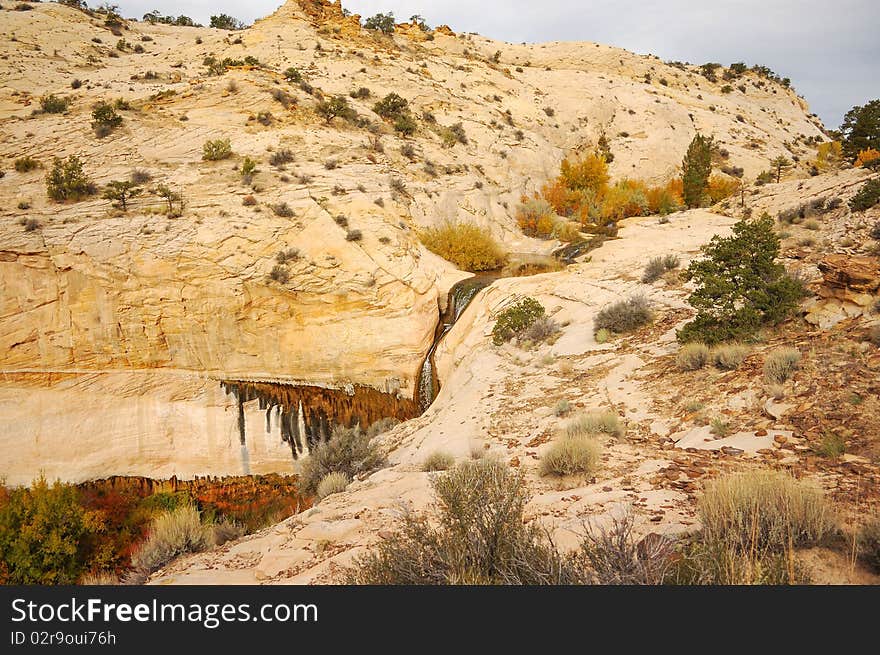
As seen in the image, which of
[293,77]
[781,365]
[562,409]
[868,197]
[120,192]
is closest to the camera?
[781,365]

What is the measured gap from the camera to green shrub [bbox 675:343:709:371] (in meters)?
7.86

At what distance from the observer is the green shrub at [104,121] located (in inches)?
689

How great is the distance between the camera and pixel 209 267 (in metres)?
13.7

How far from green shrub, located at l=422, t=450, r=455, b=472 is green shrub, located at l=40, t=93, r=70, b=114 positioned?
71.0ft

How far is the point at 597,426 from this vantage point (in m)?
6.84

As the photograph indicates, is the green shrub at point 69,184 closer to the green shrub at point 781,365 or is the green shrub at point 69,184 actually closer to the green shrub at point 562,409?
the green shrub at point 562,409

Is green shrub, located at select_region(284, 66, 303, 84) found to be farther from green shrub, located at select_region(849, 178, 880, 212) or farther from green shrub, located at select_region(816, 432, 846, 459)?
green shrub, located at select_region(816, 432, 846, 459)

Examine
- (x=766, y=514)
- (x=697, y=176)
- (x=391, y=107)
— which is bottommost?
(x=766, y=514)

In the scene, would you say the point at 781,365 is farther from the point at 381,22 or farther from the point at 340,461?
the point at 381,22

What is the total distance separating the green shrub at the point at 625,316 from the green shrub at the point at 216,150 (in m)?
14.8

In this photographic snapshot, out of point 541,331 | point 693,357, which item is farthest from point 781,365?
point 541,331

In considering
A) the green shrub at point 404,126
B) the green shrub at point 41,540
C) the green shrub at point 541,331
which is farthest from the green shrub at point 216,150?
the green shrub at point 541,331

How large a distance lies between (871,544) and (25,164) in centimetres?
2188

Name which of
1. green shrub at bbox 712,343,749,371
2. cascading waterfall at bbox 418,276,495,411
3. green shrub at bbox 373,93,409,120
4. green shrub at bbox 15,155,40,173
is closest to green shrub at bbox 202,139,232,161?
green shrub at bbox 15,155,40,173
